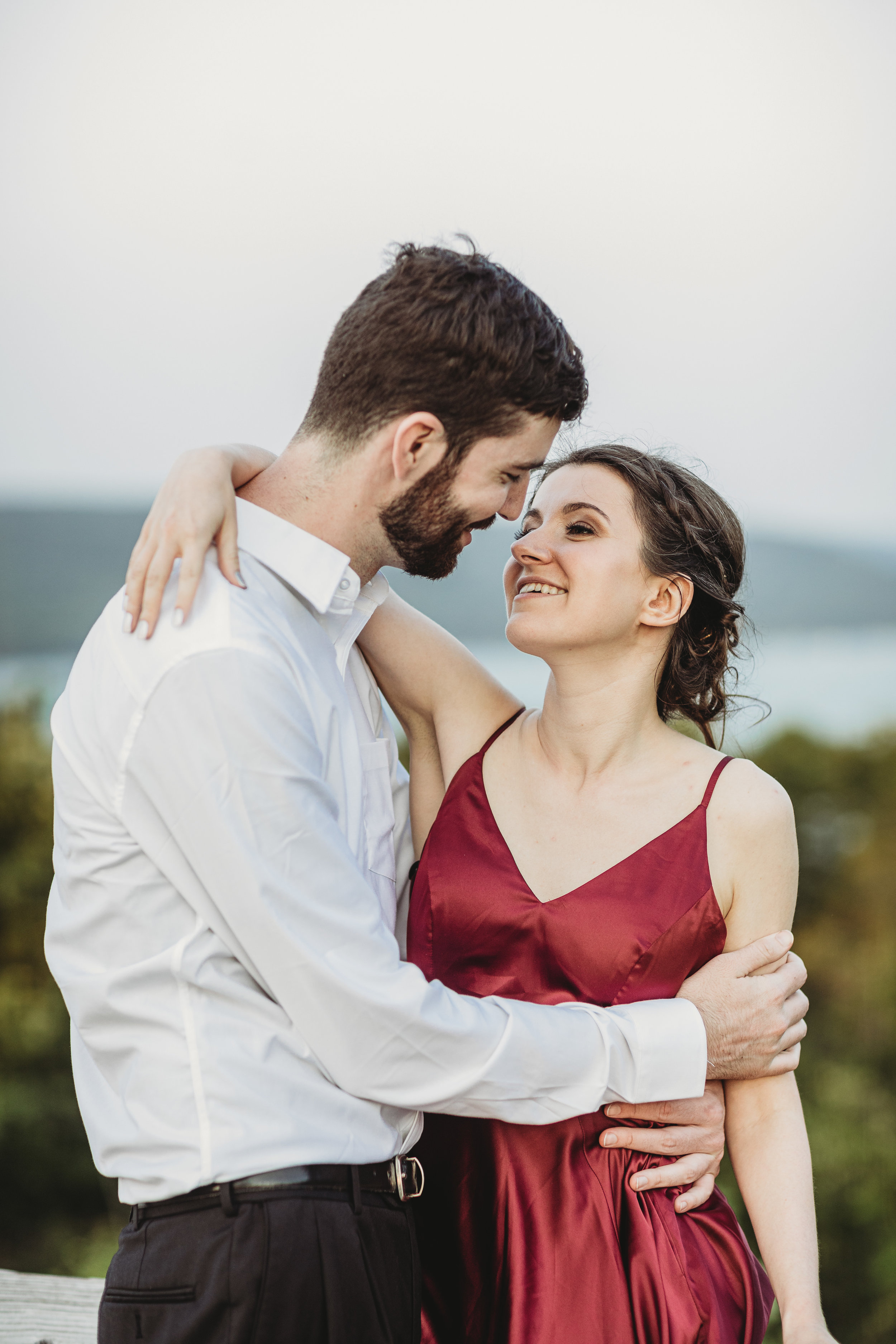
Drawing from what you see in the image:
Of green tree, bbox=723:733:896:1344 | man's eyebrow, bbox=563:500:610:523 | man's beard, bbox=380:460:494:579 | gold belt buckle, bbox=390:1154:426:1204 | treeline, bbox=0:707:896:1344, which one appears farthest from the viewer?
treeline, bbox=0:707:896:1344

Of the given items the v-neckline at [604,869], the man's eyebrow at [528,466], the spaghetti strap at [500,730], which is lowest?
the v-neckline at [604,869]

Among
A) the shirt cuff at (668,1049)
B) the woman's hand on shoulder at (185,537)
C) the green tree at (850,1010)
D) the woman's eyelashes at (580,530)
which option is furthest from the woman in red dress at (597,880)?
the green tree at (850,1010)

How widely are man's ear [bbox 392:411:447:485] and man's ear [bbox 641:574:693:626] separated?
1.90 ft

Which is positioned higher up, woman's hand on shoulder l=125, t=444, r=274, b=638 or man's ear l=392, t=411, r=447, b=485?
man's ear l=392, t=411, r=447, b=485

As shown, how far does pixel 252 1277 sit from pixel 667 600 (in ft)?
4.12

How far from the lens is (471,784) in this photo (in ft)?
6.41

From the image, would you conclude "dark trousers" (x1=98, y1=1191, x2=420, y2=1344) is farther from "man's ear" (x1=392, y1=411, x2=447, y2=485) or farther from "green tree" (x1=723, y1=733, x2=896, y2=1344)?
"green tree" (x1=723, y1=733, x2=896, y2=1344)

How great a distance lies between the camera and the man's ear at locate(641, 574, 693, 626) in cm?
195

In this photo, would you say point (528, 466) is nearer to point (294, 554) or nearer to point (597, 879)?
point (294, 554)

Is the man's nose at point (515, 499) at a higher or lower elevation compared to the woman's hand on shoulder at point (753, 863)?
higher

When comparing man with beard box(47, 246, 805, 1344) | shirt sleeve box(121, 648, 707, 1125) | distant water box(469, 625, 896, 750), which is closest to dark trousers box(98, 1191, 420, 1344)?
man with beard box(47, 246, 805, 1344)

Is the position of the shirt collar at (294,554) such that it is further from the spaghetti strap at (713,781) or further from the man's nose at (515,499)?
the spaghetti strap at (713,781)

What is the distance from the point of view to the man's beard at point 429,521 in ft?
5.06

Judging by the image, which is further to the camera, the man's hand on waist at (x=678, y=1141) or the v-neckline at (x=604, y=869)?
the v-neckline at (x=604, y=869)
